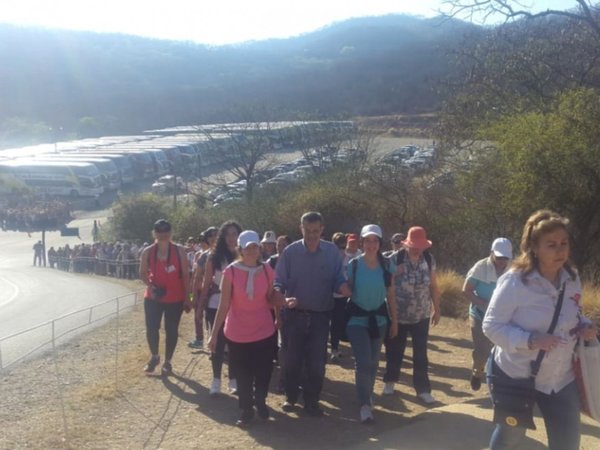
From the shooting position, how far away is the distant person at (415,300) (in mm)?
7578

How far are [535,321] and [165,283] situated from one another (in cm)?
499

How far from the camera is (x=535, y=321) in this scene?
4.17m

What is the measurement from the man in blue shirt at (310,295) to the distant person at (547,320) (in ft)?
9.27

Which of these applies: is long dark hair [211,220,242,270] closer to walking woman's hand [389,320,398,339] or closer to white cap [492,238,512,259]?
walking woman's hand [389,320,398,339]

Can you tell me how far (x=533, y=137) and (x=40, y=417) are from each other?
1075 centimetres

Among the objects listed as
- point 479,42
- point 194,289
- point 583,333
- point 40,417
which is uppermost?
point 479,42

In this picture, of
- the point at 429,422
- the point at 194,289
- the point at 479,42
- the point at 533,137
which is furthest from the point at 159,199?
the point at 429,422

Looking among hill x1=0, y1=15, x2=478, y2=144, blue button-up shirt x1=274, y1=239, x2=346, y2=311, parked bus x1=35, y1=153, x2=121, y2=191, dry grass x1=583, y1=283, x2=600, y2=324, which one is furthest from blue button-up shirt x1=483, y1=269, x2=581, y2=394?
hill x1=0, y1=15, x2=478, y2=144

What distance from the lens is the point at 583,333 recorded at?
4.18m

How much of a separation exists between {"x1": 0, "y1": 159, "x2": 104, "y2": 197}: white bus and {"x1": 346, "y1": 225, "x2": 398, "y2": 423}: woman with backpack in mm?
56507

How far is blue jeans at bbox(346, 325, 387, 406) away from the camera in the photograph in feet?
22.4

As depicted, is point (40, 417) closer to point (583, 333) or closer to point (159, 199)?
point (583, 333)

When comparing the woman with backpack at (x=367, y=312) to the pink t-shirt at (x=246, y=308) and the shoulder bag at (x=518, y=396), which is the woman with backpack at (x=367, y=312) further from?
the shoulder bag at (x=518, y=396)

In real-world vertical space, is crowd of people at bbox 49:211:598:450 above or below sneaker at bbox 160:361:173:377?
above
